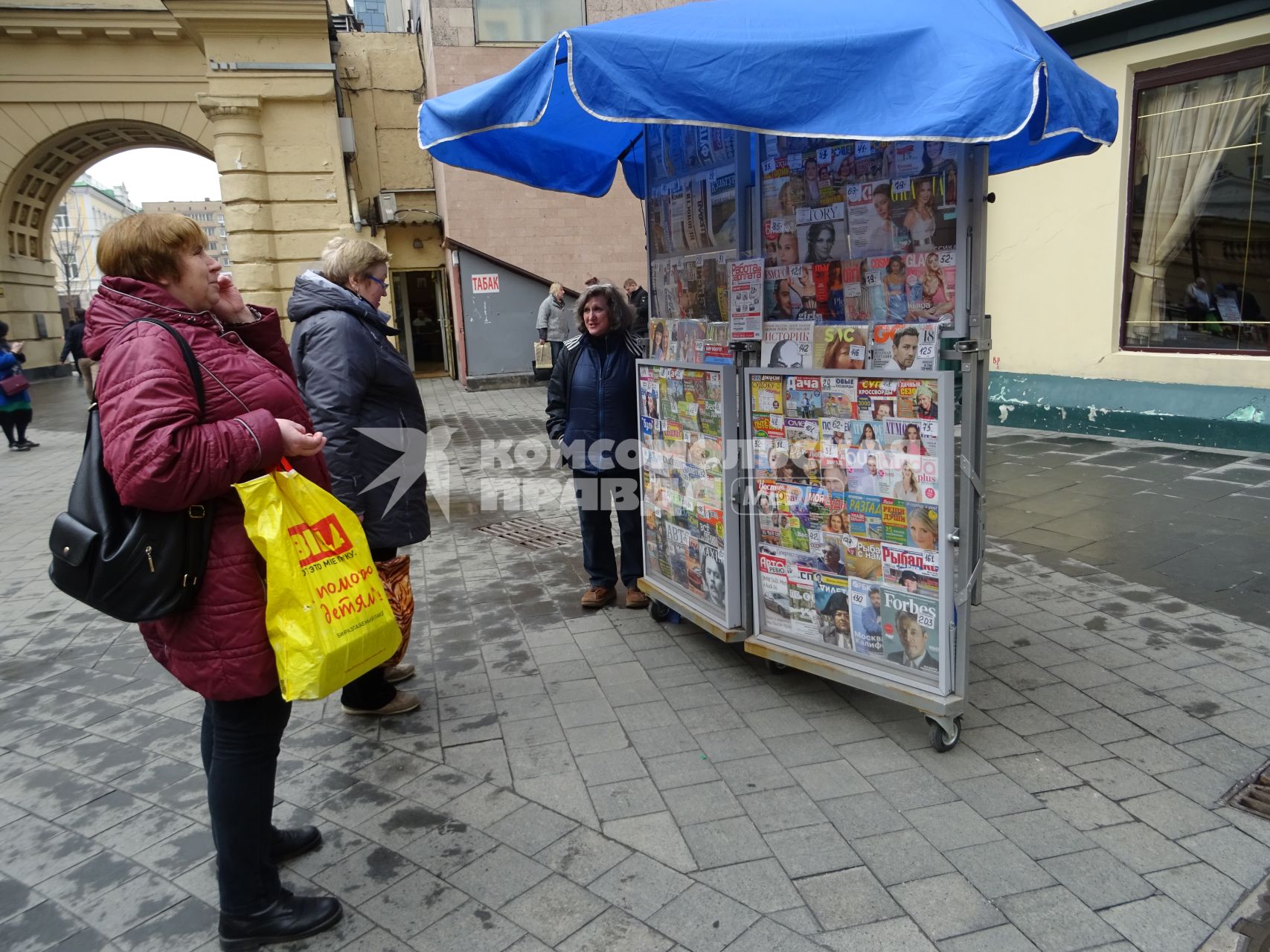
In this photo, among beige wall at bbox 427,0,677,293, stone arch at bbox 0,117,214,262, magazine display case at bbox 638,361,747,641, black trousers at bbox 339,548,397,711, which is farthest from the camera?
stone arch at bbox 0,117,214,262

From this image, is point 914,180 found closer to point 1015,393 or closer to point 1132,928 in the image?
A: point 1132,928

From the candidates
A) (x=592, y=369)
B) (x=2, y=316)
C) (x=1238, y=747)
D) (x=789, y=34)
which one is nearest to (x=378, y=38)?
(x=2, y=316)

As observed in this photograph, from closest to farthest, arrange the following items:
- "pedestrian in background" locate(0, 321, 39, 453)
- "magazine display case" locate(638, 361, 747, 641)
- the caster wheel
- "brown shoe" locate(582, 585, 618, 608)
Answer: the caster wheel → "magazine display case" locate(638, 361, 747, 641) → "brown shoe" locate(582, 585, 618, 608) → "pedestrian in background" locate(0, 321, 39, 453)

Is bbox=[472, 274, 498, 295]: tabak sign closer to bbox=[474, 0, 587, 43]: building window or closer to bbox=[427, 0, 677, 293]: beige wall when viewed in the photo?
bbox=[427, 0, 677, 293]: beige wall

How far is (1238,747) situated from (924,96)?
8.38 feet

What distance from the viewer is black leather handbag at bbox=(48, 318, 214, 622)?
2.03 m

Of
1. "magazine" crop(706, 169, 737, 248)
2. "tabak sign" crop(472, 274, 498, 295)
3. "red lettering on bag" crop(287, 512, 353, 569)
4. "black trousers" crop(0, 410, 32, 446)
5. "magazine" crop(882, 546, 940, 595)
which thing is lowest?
"magazine" crop(882, 546, 940, 595)

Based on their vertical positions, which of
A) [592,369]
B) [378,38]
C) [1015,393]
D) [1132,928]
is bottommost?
[1132,928]

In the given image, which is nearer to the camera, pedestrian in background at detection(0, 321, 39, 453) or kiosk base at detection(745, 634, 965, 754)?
kiosk base at detection(745, 634, 965, 754)

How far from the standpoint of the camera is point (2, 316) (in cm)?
2152

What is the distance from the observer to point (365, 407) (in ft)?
11.2

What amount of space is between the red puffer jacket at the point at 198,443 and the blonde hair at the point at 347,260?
111cm

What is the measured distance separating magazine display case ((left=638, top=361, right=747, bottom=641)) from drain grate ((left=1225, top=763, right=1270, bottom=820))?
1808mm

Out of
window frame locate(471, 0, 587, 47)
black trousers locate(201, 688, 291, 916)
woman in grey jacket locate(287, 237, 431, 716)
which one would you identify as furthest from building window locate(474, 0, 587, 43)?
black trousers locate(201, 688, 291, 916)
